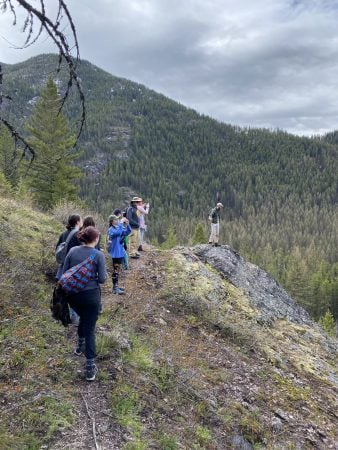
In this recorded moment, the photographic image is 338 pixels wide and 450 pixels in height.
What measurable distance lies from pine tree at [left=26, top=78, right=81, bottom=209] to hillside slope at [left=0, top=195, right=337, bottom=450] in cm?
1440

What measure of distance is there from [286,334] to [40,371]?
811 centimetres

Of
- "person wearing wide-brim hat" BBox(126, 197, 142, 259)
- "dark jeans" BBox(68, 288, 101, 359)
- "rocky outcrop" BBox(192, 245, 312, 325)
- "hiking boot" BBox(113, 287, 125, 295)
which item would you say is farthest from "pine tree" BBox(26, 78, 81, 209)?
"dark jeans" BBox(68, 288, 101, 359)

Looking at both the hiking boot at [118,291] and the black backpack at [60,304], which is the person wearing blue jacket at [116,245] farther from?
the black backpack at [60,304]

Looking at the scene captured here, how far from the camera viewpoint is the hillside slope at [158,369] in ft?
16.7

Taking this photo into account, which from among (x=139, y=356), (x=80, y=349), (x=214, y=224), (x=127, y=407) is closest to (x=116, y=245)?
(x=139, y=356)

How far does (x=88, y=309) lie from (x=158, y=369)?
199cm

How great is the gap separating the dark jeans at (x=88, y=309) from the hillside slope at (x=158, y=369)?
59cm

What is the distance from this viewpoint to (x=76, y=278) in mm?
5383

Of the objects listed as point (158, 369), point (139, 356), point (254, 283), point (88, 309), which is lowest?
point (254, 283)

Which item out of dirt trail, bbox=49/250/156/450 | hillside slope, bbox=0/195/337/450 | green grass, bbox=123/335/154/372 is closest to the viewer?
dirt trail, bbox=49/250/156/450

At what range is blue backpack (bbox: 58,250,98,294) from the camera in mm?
5379

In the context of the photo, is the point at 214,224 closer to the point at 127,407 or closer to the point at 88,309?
the point at 88,309

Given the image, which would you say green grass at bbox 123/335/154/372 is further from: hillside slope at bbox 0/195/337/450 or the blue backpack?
the blue backpack

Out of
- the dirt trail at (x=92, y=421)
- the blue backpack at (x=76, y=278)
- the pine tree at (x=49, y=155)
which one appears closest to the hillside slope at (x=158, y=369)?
the dirt trail at (x=92, y=421)
